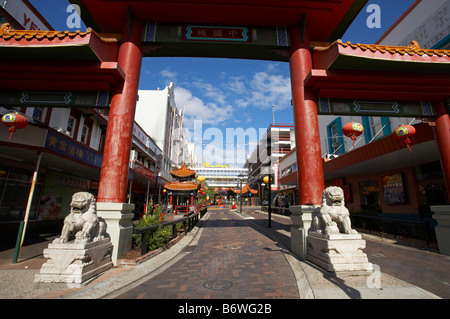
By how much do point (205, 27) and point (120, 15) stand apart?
2.97 metres

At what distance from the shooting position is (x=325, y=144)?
56.6 ft

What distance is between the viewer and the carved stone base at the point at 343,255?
13.5 ft

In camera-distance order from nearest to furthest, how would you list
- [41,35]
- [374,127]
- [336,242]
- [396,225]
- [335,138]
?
[336,242], [41,35], [396,225], [374,127], [335,138]

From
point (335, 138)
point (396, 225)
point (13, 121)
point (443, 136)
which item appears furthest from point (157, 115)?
point (443, 136)

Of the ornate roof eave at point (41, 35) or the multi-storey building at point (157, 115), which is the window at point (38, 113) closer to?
the ornate roof eave at point (41, 35)

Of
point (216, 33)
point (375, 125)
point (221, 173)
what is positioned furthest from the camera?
point (221, 173)

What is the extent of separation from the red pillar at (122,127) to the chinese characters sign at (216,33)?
1.85m

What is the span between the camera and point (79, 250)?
391 cm

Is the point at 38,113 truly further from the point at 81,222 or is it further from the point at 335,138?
the point at 335,138

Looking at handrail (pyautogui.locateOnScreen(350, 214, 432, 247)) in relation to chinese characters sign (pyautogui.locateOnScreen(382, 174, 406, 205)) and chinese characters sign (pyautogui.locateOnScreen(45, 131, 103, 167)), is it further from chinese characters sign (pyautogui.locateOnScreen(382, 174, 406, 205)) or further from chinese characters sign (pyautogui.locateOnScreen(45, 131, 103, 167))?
chinese characters sign (pyautogui.locateOnScreen(45, 131, 103, 167))

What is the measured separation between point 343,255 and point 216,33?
7848 millimetres

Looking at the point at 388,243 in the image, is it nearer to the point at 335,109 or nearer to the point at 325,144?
the point at 335,109

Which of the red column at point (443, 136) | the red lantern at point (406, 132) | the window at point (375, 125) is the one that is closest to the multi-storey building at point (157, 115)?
the window at point (375, 125)

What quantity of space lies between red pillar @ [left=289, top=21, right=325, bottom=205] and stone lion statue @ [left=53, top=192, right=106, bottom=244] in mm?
5551
